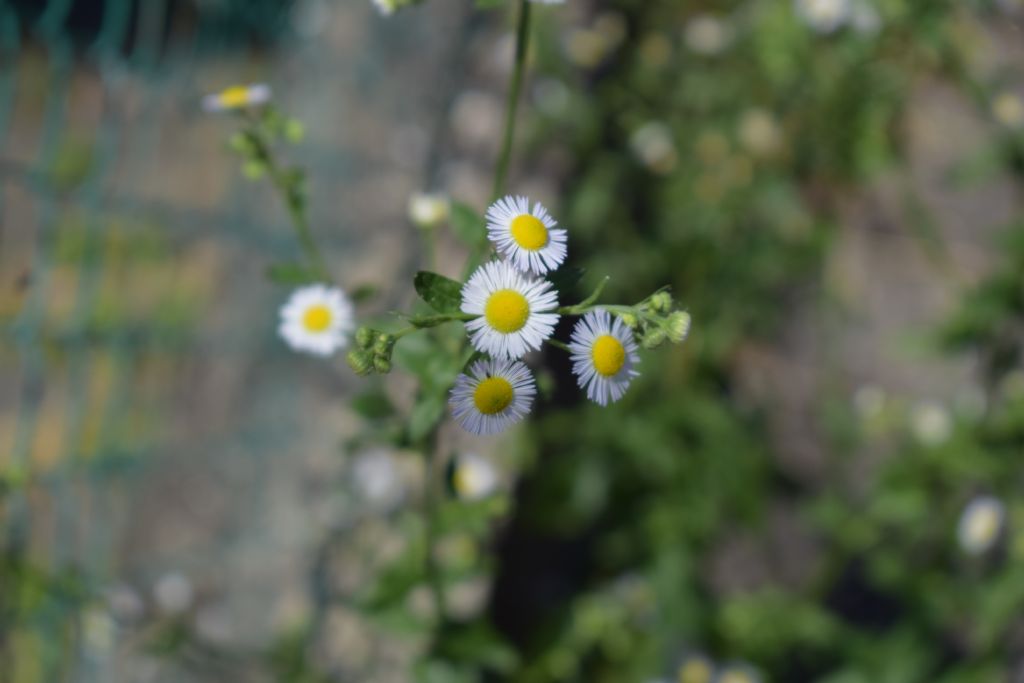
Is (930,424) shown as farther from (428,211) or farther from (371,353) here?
(371,353)

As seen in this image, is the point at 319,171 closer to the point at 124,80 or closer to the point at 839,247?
the point at 124,80

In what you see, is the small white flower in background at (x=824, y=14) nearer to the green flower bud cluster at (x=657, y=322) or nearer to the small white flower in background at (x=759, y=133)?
the small white flower in background at (x=759, y=133)

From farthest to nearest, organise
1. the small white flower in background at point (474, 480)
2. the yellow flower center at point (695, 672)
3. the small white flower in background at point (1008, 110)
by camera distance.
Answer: the small white flower in background at point (1008, 110) < the yellow flower center at point (695, 672) < the small white flower in background at point (474, 480)

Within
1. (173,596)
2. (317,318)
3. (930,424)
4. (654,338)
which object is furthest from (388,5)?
(930,424)

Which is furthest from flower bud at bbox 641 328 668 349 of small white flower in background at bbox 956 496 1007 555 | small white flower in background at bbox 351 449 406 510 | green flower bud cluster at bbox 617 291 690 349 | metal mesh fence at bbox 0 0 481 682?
small white flower in background at bbox 956 496 1007 555

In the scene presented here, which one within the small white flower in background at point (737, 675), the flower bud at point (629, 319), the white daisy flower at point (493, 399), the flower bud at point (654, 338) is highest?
the small white flower in background at point (737, 675)

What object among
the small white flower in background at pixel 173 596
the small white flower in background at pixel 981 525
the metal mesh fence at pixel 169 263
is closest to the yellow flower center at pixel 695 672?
the small white flower in background at pixel 981 525

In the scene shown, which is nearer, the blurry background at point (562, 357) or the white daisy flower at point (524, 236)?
the white daisy flower at point (524, 236)

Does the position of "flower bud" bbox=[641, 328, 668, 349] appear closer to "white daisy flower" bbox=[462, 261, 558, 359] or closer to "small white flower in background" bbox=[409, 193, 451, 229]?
"white daisy flower" bbox=[462, 261, 558, 359]
